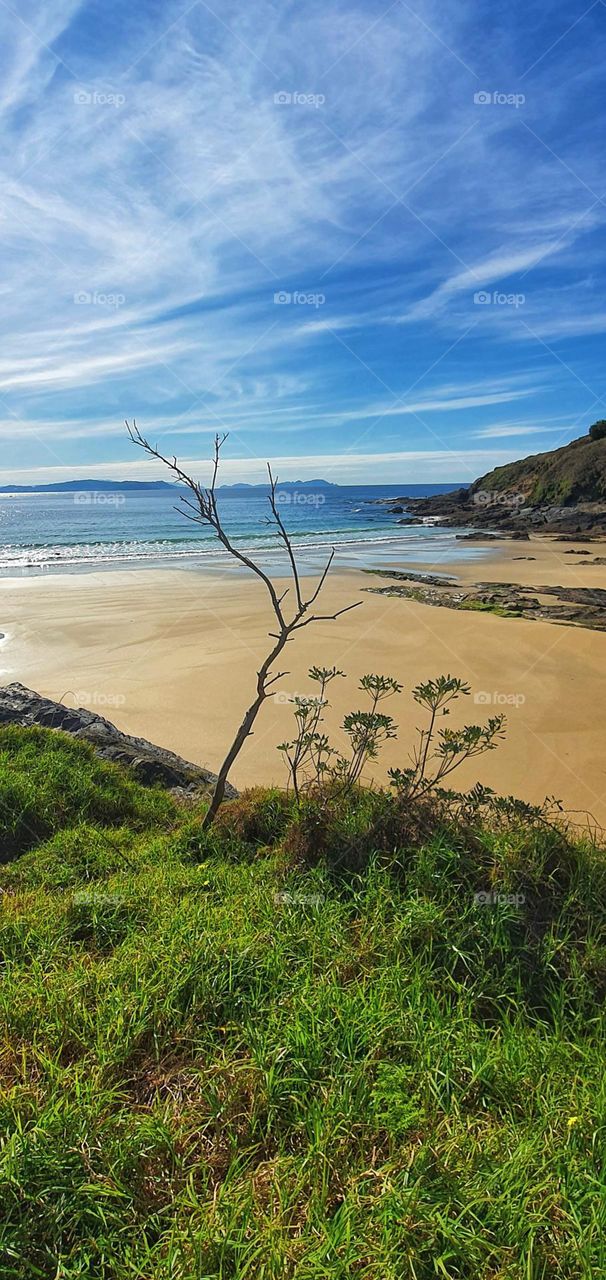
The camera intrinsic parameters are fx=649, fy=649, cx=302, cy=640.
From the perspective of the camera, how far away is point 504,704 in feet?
30.6

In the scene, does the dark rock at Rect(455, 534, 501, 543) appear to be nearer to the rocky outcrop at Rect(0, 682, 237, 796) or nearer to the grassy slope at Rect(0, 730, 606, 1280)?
the rocky outcrop at Rect(0, 682, 237, 796)

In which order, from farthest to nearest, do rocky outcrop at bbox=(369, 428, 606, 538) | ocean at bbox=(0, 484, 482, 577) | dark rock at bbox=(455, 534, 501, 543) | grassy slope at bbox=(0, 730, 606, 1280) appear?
rocky outcrop at bbox=(369, 428, 606, 538)
dark rock at bbox=(455, 534, 501, 543)
ocean at bbox=(0, 484, 482, 577)
grassy slope at bbox=(0, 730, 606, 1280)

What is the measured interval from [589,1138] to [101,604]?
17.9m

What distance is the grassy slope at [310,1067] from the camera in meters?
1.78

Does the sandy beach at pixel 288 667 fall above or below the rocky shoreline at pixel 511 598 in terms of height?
below

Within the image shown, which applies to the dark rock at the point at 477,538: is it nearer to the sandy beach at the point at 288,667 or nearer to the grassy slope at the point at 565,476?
the grassy slope at the point at 565,476

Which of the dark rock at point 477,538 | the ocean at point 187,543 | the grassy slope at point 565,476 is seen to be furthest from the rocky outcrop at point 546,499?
the ocean at point 187,543

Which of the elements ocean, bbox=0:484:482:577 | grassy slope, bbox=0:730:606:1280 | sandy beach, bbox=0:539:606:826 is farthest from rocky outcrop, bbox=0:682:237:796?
ocean, bbox=0:484:482:577

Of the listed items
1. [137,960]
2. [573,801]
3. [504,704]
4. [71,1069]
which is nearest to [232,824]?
[137,960]

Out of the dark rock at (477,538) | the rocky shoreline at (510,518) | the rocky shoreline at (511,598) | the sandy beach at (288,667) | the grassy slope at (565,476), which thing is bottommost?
the sandy beach at (288,667)

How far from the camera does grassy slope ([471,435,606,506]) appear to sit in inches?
1886

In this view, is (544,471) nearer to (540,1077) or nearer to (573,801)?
(573,801)

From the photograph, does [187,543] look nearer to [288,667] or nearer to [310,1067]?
[288,667]

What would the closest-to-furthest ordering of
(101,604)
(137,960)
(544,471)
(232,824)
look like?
(137,960) → (232,824) → (101,604) → (544,471)
